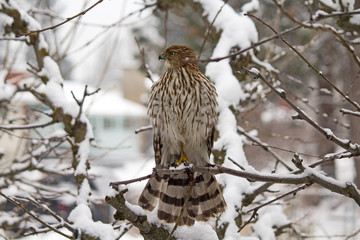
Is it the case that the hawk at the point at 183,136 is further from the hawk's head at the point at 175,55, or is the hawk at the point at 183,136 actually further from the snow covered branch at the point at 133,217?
the snow covered branch at the point at 133,217

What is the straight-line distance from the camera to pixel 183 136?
10.6ft

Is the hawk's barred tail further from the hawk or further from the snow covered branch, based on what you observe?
the snow covered branch

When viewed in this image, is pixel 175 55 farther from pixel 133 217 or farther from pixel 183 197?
pixel 133 217

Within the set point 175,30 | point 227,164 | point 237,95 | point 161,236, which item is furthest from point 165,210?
point 175,30

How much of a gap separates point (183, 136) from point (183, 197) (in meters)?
0.44

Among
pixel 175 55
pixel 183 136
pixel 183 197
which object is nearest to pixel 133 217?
pixel 183 197

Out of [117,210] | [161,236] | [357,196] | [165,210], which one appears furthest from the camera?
[165,210]

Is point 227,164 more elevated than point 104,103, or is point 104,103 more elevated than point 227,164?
point 104,103

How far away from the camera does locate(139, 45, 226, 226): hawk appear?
3014mm

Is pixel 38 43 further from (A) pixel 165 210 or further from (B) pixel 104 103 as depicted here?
(B) pixel 104 103

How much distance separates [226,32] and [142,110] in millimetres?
27236

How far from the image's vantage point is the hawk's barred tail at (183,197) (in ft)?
9.69

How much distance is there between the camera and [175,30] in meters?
18.2


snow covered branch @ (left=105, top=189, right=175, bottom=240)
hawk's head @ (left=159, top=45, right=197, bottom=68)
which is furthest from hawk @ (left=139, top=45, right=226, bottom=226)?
snow covered branch @ (left=105, top=189, right=175, bottom=240)
